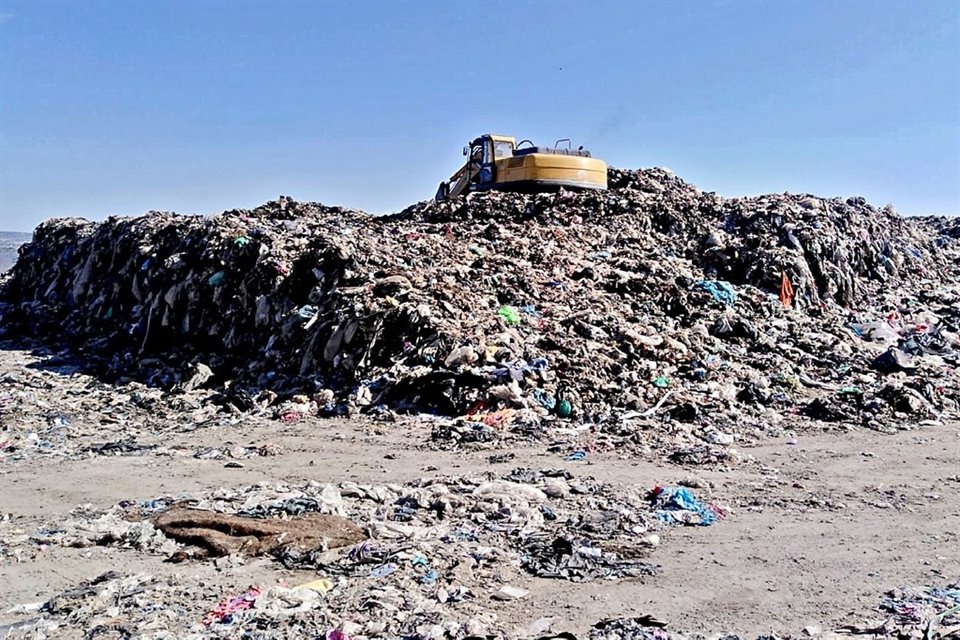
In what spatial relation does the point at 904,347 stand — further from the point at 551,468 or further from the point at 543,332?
the point at 551,468

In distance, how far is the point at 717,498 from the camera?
5.32 meters

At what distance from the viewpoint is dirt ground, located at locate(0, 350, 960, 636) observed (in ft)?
12.2

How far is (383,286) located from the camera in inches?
365

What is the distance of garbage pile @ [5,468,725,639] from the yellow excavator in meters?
10.00

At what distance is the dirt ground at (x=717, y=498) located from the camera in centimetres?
372

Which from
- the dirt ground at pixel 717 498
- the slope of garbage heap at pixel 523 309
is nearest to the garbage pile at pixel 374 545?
the dirt ground at pixel 717 498

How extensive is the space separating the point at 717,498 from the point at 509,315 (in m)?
4.27

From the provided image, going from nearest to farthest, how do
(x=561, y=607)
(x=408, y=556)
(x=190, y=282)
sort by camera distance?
1. (x=561, y=607)
2. (x=408, y=556)
3. (x=190, y=282)

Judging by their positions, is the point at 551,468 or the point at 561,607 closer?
the point at 561,607

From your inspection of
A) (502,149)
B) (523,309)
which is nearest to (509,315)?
(523,309)

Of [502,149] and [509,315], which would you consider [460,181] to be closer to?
[502,149]

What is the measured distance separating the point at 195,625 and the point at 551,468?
3149mm

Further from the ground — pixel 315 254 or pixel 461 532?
pixel 315 254

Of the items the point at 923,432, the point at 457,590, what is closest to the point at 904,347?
the point at 923,432
